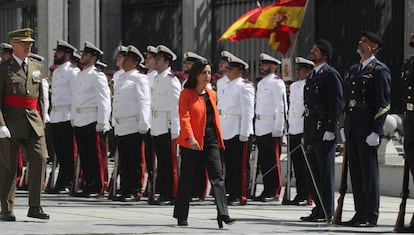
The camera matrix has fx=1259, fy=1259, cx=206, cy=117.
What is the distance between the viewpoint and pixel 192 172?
1291cm

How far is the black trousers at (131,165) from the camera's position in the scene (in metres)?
16.5

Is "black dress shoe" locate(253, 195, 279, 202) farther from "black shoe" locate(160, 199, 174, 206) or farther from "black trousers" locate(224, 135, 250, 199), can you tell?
"black shoe" locate(160, 199, 174, 206)

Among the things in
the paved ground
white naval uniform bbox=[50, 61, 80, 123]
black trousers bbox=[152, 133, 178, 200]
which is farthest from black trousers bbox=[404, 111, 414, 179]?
white naval uniform bbox=[50, 61, 80, 123]

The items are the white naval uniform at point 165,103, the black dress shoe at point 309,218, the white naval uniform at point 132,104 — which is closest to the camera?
the black dress shoe at point 309,218

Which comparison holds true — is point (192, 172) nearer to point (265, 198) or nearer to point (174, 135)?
point (174, 135)

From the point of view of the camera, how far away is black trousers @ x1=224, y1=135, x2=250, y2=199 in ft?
54.9


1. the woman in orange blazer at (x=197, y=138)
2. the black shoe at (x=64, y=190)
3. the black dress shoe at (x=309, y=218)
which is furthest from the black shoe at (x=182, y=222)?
the black shoe at (x=64, y=190)

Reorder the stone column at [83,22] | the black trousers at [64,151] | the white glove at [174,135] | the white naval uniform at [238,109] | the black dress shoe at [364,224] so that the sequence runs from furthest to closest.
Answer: the stone column at [83,22] < the black trousers at [64,151] < the white naval uniform at [238,109] < the white glove at [174,135] < the black dress shoe at [364,224]

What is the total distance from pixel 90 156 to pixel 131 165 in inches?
38.2

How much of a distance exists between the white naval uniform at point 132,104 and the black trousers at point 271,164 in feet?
5.95

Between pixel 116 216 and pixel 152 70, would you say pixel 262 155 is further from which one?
pixel 116 216

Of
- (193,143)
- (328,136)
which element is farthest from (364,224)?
(193,143)

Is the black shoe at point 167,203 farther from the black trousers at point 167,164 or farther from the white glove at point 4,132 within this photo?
the white glove at point 4,132

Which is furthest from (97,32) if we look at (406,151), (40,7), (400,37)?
(406,151)
